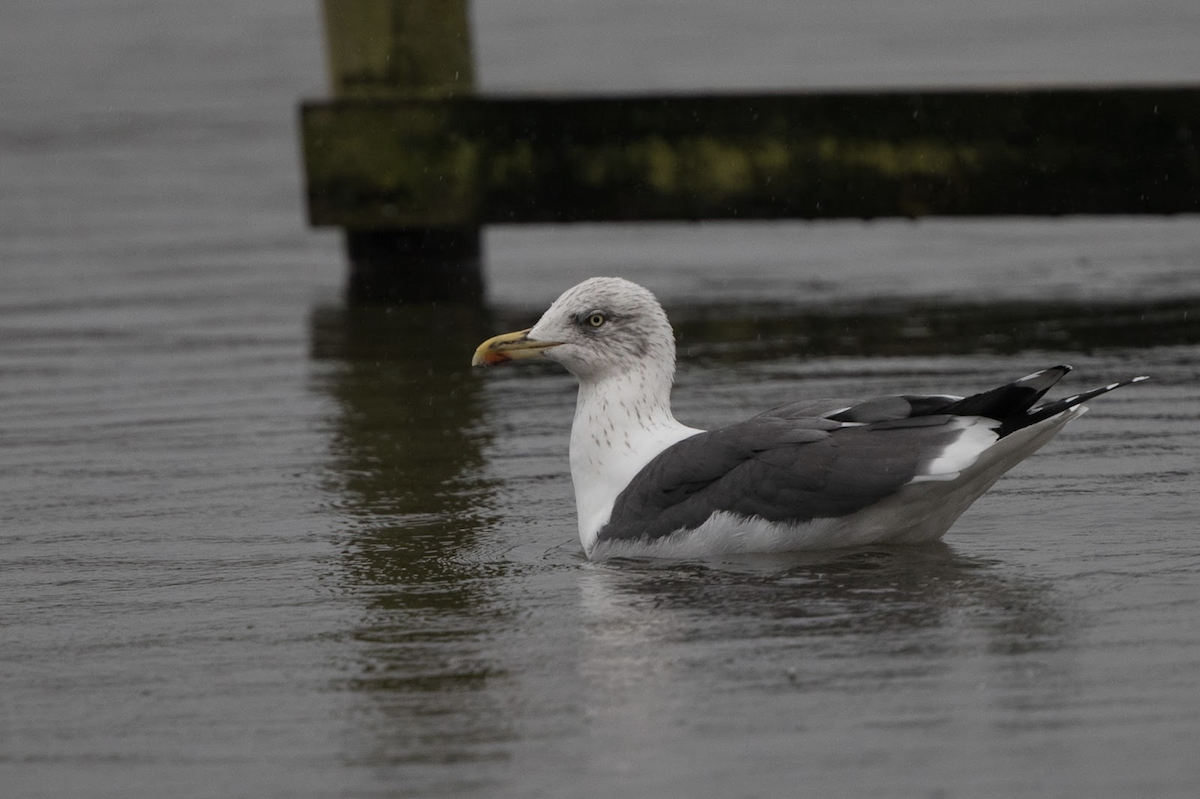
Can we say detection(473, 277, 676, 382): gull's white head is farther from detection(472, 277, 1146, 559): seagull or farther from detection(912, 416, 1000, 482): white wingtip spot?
detection(912, 416, 1000, 482): white wingtip spot

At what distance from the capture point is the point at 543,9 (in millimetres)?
27688

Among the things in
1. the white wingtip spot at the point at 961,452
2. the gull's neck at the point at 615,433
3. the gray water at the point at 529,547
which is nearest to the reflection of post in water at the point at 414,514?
the gray water at the point at 529,547

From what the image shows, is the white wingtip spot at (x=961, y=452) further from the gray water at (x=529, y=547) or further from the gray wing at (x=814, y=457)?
the gray water at (x=529, y=547)

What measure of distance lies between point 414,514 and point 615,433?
849mm

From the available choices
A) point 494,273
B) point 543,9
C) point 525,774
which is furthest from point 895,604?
point 543,9

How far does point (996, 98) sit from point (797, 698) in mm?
6285

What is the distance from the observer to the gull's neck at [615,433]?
652 centimetres

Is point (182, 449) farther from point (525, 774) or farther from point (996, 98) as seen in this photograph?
point (996, 98)

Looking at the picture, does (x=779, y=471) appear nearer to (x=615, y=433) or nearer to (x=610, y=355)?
(x=615, y=433)

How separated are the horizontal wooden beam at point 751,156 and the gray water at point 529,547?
563 mm

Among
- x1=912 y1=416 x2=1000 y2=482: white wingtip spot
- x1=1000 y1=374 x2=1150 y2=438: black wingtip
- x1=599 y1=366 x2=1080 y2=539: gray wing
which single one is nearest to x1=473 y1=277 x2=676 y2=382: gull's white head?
x1=599 y1=366 x2=1080 y2=539: gray wing

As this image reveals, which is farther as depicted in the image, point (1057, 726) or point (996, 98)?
point (996, 98)

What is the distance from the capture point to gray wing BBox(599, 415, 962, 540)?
5957 mm

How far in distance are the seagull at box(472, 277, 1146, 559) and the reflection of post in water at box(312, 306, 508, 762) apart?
530mm
